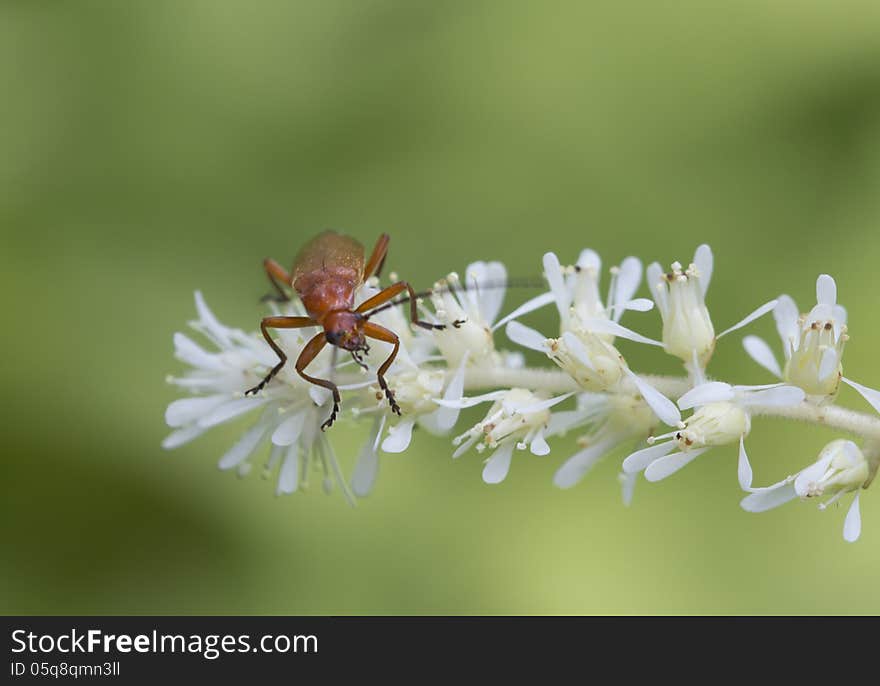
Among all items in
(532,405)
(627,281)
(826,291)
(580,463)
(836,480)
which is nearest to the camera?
(836,480)

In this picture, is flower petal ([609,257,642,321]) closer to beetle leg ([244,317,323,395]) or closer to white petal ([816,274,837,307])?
white petal ([816,274,837,307])

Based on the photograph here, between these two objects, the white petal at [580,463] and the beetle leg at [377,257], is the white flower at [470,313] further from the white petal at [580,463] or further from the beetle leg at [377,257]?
the beetle leg at [377,257]

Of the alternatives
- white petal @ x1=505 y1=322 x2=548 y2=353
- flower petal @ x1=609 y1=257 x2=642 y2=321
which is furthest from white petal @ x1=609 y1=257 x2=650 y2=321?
white petal @ x1=505 y1=322 x2=548 y2=353

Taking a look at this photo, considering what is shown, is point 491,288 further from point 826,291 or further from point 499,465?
point 826,291

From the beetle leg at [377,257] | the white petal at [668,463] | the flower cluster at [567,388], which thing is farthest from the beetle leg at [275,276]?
the white petal at [668,463]

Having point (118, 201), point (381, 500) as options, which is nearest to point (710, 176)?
point (381, 500)

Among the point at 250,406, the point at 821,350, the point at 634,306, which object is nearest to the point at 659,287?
the point at 634,306
